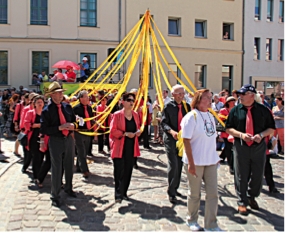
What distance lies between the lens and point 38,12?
23.9m

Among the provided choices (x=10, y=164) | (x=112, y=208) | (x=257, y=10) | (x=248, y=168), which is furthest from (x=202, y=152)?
(x=257, y=10)

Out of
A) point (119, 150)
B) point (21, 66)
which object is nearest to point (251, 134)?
point (119, 150)

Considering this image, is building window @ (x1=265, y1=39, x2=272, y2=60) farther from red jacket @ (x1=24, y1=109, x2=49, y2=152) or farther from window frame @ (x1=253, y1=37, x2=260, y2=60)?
red jacket @ (x1=24, y1=109, x2=49, y2=152)

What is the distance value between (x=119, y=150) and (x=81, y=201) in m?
1.10

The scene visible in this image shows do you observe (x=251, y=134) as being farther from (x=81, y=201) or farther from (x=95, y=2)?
(x=95, y=2)

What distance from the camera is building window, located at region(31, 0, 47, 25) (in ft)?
78.1

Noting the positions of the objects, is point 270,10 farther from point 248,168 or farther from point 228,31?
point 248,168

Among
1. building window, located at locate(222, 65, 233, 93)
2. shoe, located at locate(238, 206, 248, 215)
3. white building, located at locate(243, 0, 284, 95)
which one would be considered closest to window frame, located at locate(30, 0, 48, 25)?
building window, located at locate(222, 65, 233, 93)

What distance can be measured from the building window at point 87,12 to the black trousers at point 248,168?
20.7 meters

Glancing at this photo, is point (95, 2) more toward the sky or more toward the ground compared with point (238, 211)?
more toward the sky

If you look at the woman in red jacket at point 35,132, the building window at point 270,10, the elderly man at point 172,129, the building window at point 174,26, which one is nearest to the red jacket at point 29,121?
the woman in red jacket at point 35,132

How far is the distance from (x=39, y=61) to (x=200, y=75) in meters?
11.9

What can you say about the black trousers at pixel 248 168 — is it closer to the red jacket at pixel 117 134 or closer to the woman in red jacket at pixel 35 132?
the red jacket at pixel 117 134
